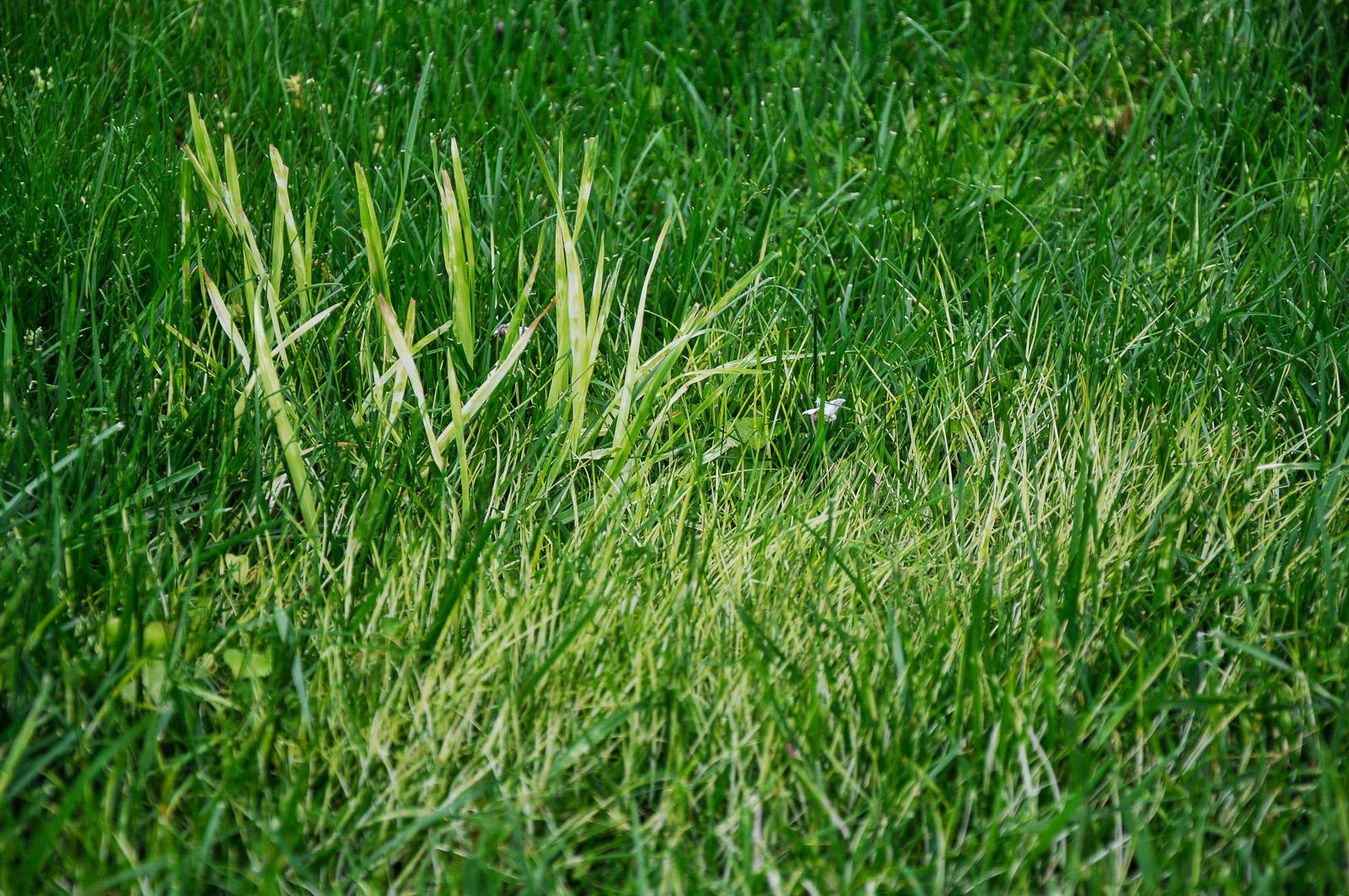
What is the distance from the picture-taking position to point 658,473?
78.6 inches

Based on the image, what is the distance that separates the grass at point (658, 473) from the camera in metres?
1.34

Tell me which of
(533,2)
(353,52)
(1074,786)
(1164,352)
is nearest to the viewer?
(1074,786)

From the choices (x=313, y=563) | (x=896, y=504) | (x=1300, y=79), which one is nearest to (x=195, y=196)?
(x=313, y=563)

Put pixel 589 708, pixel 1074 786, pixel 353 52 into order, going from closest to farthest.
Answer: pixel 1074 786
pixel 589 708
pixel 353 52

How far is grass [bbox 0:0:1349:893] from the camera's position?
1.34 meters

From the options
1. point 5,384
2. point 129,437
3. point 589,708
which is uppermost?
point 5,384

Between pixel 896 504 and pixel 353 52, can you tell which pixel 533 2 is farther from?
pixel 896 504

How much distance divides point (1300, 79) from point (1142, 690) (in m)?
2.37

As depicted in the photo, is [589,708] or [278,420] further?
[278,420]

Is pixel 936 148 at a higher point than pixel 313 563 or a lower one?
higher

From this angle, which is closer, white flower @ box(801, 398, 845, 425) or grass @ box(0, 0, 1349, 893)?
grass @ box(0, 0, 1349, 893)

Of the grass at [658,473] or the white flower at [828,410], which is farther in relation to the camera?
the white flower at [828,410]

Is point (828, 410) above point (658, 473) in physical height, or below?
above

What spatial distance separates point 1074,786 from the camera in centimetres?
137
